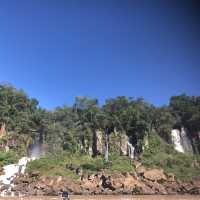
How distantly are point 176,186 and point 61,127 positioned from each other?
28.4 m

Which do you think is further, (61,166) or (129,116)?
(129,116)

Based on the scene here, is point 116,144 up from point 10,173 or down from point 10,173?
up

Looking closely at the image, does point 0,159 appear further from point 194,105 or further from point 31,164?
point 194,105

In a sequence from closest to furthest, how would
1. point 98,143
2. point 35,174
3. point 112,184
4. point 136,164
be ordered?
point 112,184
point 35,174
point 136,164
point 98,143

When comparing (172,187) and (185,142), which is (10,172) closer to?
(172,187)

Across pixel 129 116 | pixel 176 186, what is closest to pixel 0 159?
pixel 129 116

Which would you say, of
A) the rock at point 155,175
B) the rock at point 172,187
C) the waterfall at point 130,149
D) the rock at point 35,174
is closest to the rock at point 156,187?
the rock at point 172,187

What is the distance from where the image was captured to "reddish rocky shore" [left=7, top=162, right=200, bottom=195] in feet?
120

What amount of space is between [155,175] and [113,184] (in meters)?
5.46

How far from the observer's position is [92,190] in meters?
37.2

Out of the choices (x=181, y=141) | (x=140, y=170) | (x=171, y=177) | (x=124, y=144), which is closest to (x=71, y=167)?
(x=140, y=170)

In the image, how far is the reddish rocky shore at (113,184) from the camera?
120ft

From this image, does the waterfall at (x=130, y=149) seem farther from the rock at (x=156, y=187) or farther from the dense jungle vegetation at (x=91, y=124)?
the rock at (x=156, y=187)

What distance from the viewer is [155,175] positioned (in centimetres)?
3972
